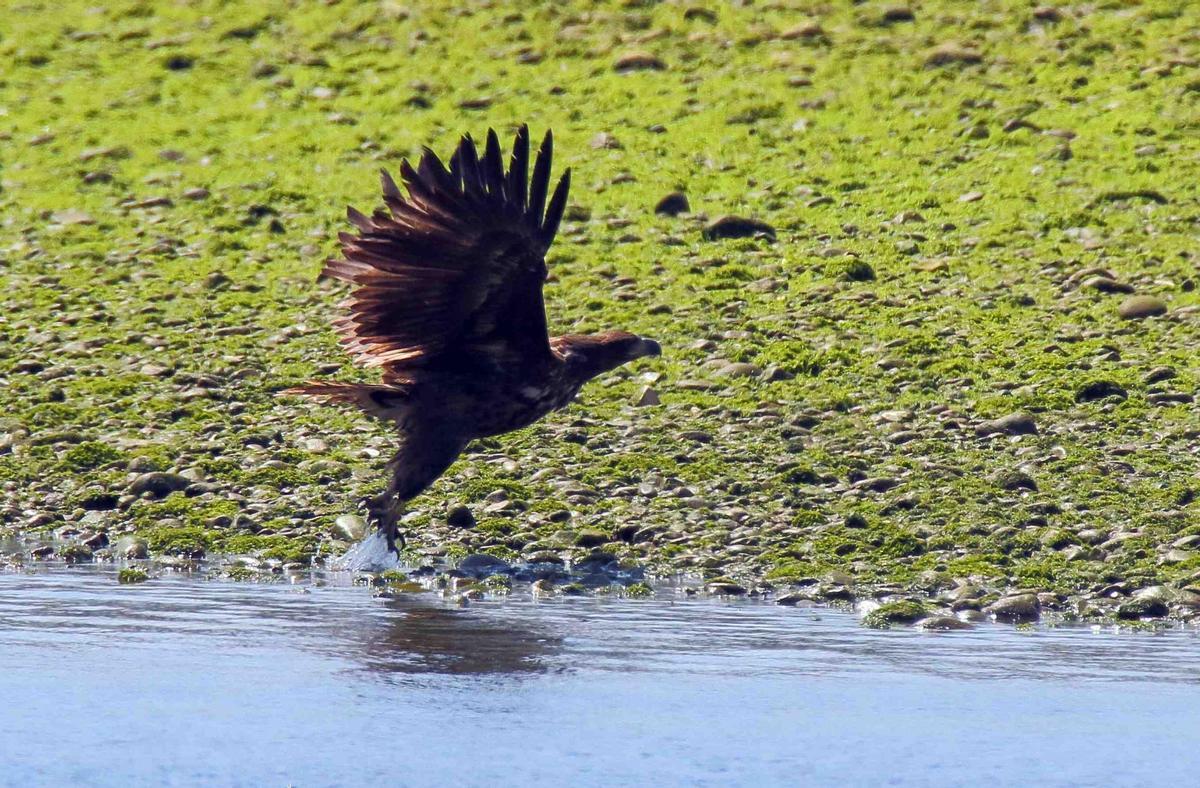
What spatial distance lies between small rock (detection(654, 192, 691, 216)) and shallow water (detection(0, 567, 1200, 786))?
643 cm

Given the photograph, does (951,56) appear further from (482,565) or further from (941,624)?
(941,624)

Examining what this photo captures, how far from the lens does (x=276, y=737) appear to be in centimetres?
530

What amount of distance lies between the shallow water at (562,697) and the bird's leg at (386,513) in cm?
78

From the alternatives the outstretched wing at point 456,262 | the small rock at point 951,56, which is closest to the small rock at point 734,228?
the small rock at point 951,56

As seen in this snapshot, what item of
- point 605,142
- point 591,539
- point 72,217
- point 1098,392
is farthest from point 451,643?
point 605,142

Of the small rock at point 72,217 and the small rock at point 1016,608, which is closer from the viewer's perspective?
the small rock at point 1016,608

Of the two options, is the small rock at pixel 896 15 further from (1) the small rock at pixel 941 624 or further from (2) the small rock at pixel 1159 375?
(1) the small rock at pixel 941 624

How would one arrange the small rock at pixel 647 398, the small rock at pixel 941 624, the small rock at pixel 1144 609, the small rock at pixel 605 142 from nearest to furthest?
the small rock at pixel 941 624, the small rock at pixel 1144 609, the small rock at pixel 647 398, the small rock at pixel 605 142

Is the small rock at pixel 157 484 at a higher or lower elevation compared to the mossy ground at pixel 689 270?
lower

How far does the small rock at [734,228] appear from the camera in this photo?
1286 cm

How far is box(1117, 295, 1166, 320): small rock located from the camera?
35.7 feet

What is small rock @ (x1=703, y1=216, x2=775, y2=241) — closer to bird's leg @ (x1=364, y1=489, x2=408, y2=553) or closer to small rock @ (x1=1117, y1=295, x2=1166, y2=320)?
small rock @ (x1=1117, y1=295, x2=1166, y2=320)

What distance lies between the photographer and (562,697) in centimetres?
575

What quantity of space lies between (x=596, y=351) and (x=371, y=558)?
4.43 feet
